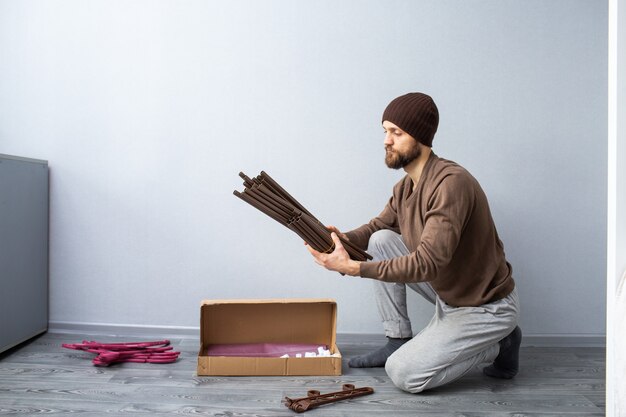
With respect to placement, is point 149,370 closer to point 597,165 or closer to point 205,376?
point 205,376

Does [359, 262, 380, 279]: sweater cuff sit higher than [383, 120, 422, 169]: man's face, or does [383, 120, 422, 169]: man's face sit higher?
[383, 120, 422, 169]: man's face

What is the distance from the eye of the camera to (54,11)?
2930 mm

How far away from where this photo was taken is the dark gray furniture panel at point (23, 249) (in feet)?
8.57

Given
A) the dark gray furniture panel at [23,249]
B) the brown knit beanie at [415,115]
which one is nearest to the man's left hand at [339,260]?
the brown knit beanie at [415,115]

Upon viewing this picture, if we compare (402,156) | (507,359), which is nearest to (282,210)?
(402,156)

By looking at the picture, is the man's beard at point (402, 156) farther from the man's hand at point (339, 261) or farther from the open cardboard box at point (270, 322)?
the open cardboard box at point (270, 322)

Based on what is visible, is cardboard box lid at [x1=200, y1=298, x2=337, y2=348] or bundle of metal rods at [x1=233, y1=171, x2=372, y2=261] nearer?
bundle of metal rods at [x1=233, y1=171, x2=372, y2=261]

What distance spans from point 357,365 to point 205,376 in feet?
1.95

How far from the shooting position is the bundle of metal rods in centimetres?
216

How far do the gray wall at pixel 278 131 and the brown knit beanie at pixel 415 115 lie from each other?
67 centimetres

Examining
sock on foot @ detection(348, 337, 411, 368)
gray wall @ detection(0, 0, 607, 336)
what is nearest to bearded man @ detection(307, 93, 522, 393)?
sock on foot @ detection(348, 337, 411, 368)

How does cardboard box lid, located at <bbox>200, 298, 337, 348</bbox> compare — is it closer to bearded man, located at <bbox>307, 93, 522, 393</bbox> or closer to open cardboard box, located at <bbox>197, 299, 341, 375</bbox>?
open cardboard box, located at <bbox>197, 299, 341, 375</bbox>

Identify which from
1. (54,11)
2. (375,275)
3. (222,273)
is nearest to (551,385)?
(375,275)

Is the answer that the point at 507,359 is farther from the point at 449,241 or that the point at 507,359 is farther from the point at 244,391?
the point at 244,391
